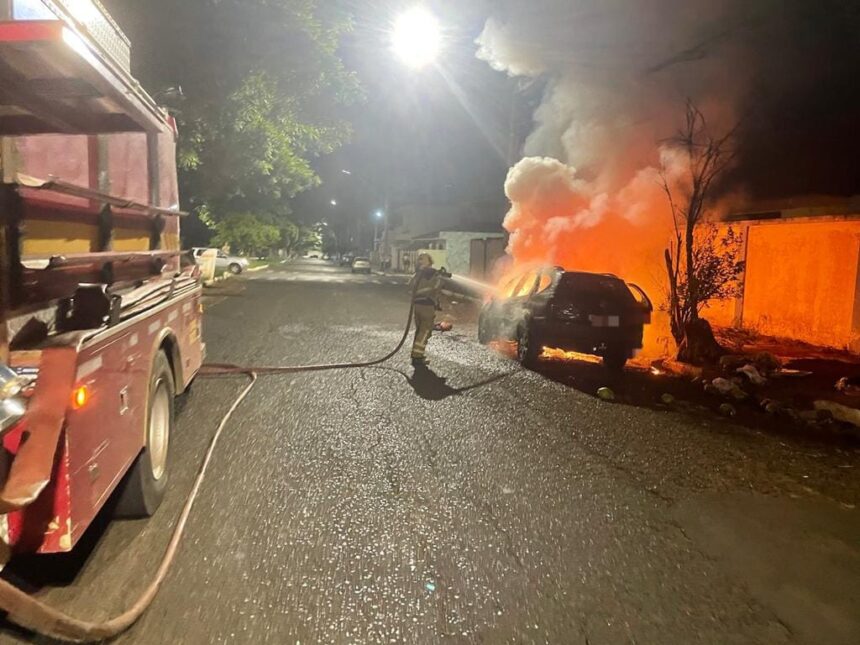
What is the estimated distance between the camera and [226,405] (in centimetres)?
678

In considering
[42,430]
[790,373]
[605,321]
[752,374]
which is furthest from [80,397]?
[790,373]

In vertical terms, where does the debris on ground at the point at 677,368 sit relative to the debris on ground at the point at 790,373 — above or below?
below

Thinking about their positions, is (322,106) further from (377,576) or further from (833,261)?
(377,576)

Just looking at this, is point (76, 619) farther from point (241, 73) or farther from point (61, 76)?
point (241, 73)

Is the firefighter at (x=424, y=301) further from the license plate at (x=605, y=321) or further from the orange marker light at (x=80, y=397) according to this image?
the orange marker light at (x=80, y=397)

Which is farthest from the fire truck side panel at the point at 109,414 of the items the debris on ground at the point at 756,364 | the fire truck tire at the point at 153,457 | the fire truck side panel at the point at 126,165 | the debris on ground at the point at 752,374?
the debris on ground at the point at 756,364

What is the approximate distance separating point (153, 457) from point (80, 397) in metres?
1.59

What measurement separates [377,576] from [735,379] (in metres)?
6.30

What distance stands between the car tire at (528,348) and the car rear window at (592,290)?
70 centimetres

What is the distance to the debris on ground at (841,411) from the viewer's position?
6570 mm

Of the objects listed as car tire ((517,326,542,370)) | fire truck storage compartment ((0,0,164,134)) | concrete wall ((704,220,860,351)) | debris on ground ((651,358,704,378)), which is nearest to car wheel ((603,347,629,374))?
debris on ground ((651,358,704,378))

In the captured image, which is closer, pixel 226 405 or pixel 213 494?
pixel 213 494

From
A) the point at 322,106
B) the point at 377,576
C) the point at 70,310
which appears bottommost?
the point at 377,576

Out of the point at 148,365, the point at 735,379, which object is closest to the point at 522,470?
the point at 148,365
